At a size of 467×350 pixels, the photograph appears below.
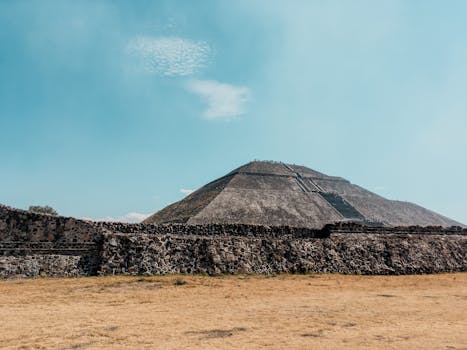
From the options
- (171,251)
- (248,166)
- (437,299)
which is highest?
(248,166)

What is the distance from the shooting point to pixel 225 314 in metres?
10.4

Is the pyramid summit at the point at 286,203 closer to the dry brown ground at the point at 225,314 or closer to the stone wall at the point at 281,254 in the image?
the stone wall at the point at 281,254

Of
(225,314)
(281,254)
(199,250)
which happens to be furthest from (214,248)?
(225,314)

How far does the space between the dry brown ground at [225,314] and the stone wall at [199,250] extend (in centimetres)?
131

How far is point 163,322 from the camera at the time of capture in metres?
9.30

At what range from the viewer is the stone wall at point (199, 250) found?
56.5ft

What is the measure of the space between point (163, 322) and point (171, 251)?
363 inches

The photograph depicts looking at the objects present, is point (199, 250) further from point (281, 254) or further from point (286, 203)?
point (286, 203)

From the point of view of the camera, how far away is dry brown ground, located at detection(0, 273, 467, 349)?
773 cm

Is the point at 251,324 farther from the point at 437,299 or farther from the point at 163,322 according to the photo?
the point at 437,299

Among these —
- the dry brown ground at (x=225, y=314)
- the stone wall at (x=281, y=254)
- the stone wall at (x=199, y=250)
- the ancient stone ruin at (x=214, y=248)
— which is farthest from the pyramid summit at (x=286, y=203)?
the dry brown ground at (x=225, y=314)

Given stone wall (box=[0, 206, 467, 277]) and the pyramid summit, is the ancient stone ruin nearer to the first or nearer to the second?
stone wall (box=[0, 206, 467, 277])

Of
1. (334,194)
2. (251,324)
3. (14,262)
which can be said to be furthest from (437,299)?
(334,194)

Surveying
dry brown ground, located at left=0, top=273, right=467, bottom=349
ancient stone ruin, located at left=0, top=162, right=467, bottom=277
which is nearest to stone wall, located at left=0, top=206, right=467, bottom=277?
ancient stone ruin, located at left=0, top=162, right=467, bottom=277
